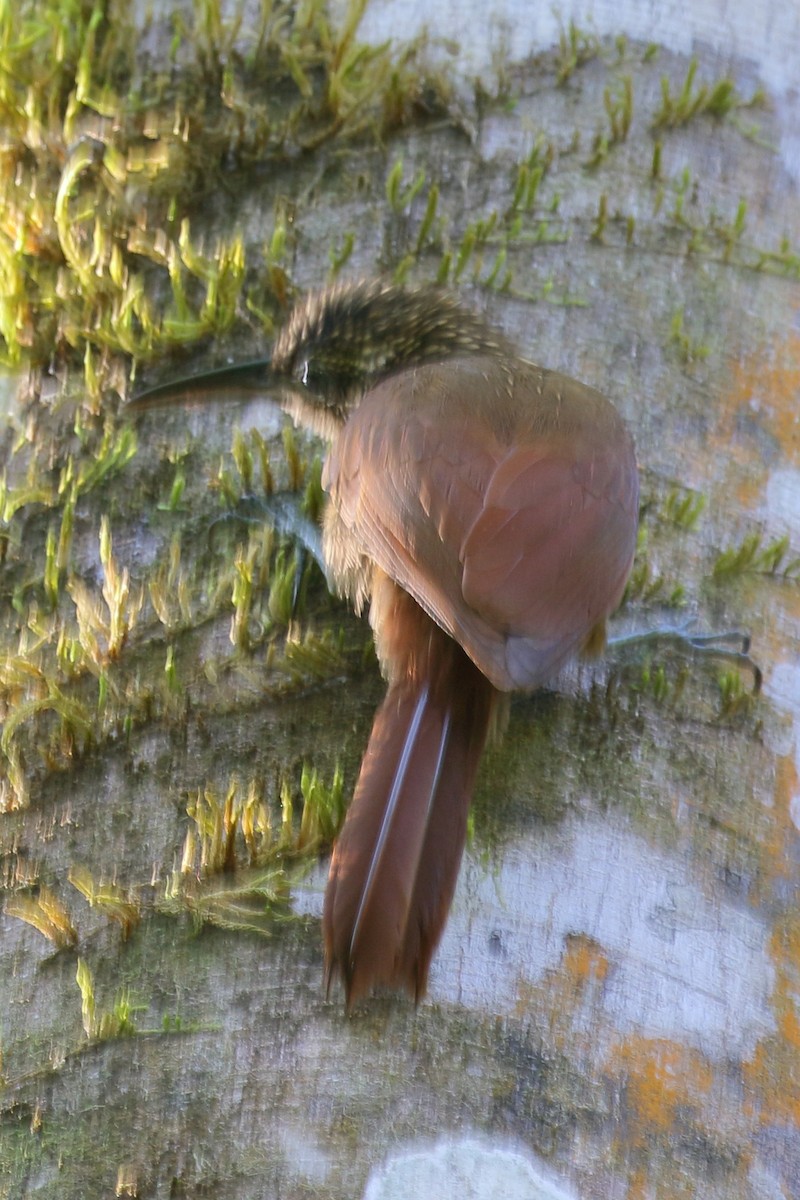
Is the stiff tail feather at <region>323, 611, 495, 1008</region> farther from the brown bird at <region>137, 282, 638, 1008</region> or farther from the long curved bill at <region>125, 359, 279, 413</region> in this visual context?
the long curved bill at <region>125, 359, 279, 413</region>

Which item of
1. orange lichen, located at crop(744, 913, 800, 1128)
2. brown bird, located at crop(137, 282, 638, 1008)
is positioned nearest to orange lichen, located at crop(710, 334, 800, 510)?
brown bird, located at crop(137, 282, 638, 1008)

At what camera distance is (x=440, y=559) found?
83.4 inches

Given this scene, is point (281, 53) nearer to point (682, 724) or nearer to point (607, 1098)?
point (682, 724)

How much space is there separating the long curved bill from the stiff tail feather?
0.54m

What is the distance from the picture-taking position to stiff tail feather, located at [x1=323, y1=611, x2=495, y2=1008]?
1730 millimetres

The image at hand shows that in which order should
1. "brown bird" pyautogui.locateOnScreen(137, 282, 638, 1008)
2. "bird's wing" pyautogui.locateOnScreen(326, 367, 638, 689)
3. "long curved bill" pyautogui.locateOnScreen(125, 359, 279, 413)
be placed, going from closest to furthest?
"brown bird" pyautogui.locateOnScreen(137, 282, 638, 1008) < "bird's wing" pyautogui.locateOnScreen(326, 367, 638, 689) < "long curved bill" pyautogui.locateOnScreen(125, 359, 279, 413)

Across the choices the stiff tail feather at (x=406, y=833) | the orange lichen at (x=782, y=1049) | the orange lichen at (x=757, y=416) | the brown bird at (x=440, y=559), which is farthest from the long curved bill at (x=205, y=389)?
the orange lichen at (x=782, y=1049)

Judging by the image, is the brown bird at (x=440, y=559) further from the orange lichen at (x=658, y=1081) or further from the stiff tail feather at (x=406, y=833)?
the orange lichen at (x=658, y=1081)

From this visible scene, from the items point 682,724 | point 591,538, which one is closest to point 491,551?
point 591,538

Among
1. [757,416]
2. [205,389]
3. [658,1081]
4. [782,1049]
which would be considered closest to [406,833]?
[658,1081]

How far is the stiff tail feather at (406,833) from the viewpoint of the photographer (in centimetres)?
173

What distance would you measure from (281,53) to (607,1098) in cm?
180

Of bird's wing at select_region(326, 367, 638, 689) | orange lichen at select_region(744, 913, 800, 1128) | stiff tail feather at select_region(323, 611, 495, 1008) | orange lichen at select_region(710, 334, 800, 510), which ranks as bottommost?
orange lichen at select_region(744, 913, 800, 1128)

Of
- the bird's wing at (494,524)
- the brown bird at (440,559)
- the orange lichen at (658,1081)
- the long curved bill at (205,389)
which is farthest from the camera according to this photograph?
the long curved bill at (205,389)
